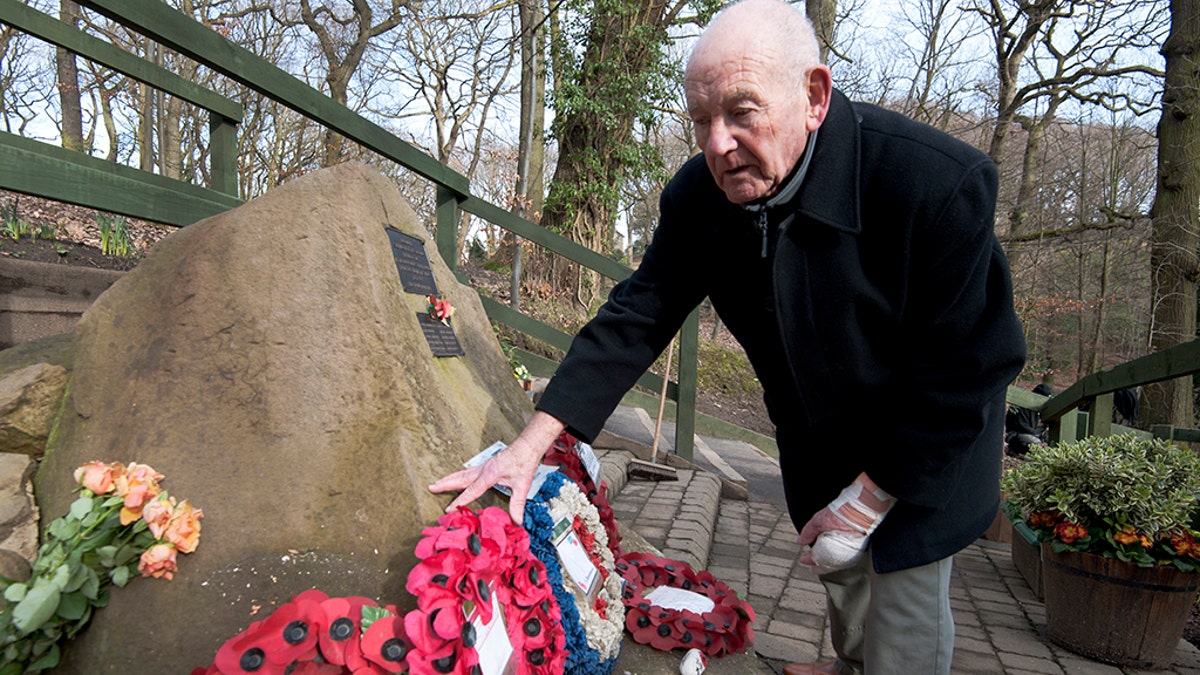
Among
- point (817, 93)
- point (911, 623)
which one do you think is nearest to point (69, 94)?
point (817, 93)

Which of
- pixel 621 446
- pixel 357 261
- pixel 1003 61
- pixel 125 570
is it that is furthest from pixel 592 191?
pixel 125 570

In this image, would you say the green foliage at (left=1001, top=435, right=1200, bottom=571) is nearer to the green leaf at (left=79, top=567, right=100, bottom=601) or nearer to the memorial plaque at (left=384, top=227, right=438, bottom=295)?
the memorial plaque at (left=384, top=227, right=438, bottom=295)

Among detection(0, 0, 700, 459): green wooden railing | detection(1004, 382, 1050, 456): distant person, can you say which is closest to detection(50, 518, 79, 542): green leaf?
detection(0, 0, 700, 459): green wooden railing

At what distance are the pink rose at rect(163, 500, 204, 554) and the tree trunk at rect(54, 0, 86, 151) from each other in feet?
43.7

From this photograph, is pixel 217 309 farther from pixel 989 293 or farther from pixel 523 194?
pixel 523 194

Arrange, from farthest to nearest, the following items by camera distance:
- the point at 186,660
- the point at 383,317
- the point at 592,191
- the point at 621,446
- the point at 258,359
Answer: the point at 592,191 < the point at 621,446 < the point at 383,317 < the point at 258,359 < the point at 186,660

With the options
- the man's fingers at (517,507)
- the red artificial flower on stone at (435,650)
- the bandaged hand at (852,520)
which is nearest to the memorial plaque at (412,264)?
the man's fingers at (517,507)

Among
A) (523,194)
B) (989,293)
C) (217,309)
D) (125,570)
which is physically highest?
(523,194)

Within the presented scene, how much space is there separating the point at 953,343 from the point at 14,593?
1.85 m

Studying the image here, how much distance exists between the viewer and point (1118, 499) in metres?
3.09

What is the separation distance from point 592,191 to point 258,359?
8.46 metres

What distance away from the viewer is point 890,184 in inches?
60.7

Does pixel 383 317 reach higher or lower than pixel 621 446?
higher

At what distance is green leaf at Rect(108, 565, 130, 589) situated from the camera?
1.49 meters
